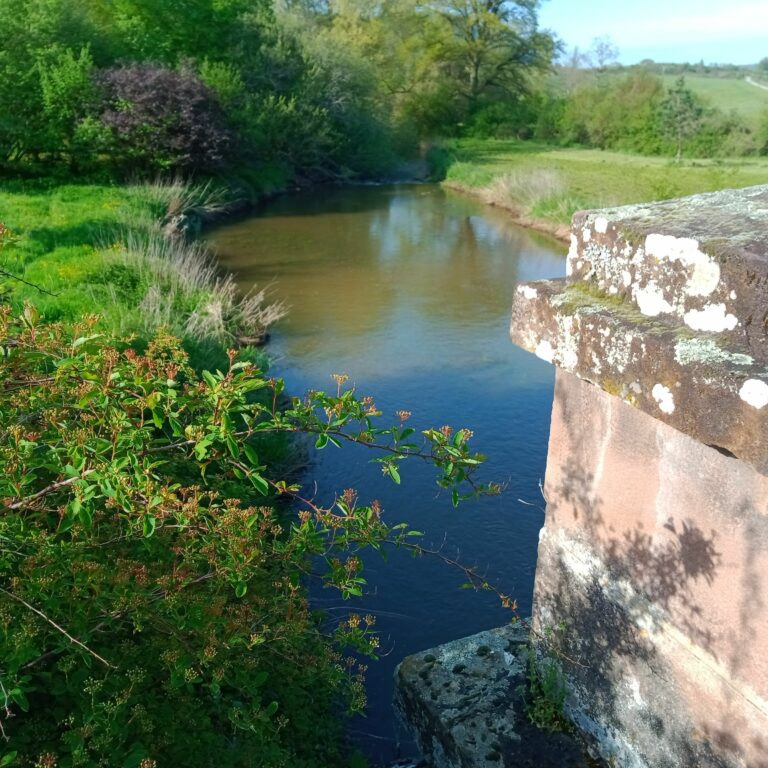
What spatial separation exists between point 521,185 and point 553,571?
68.3ft

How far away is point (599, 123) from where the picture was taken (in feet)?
151

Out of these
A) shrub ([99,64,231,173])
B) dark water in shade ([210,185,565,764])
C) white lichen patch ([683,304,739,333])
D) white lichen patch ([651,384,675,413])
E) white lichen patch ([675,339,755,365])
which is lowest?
dark water in shade ([210,185,565,764])

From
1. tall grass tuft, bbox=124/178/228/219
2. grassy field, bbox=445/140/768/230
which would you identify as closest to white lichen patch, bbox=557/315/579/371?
tall grass tuft, bbox=124/178/228/219

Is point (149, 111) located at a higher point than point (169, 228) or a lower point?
higher

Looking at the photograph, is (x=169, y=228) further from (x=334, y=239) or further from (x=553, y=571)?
(x=553, y=571)

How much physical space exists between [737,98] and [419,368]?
180 ft

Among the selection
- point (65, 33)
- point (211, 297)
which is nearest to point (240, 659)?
point (211, 297)

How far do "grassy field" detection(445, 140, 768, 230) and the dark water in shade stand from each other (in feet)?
5.86

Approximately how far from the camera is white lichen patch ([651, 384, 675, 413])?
61.6 inches

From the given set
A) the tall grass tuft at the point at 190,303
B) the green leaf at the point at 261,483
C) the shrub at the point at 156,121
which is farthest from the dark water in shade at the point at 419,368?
the shrub at the point at 156,121

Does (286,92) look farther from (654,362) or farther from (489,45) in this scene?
(654,362)

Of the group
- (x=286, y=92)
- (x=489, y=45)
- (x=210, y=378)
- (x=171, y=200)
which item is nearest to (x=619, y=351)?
(x=210, y=378)

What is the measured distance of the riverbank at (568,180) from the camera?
1956 centimetres

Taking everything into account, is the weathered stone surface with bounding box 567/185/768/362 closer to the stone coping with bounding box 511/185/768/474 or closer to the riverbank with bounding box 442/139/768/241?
the stone coping with bounding box 511/185/768/474
